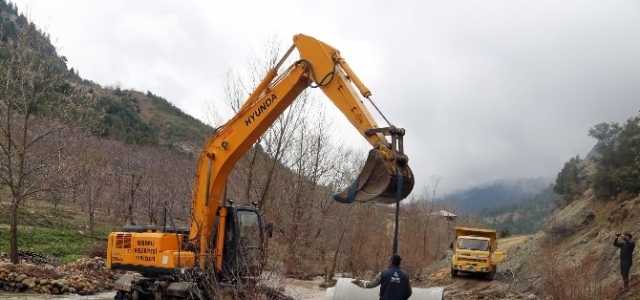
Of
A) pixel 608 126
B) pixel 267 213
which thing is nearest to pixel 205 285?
pixel 267 213

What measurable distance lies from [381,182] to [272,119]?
4.33 meters

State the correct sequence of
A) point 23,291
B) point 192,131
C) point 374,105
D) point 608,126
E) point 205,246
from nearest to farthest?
point 374,105, point 205,246, point 23,291, point 608,126, point 192,131

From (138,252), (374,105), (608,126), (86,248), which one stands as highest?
(608,126)

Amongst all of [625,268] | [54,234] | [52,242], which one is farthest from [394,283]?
[54,234]

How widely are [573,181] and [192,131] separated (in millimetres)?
88548

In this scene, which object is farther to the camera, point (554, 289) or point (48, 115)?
point (48, 115)

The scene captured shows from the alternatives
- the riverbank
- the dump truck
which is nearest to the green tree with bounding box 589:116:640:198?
the dump truck

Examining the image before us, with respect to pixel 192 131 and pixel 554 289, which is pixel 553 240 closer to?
pixel 554 289

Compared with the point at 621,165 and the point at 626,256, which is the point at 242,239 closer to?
the point at 626,256

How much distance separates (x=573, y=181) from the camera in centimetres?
3984

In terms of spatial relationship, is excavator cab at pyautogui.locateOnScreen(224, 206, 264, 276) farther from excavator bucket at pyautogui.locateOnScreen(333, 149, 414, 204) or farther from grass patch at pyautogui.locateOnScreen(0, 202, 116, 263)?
grass patch at pyautogui.locateOnScreen(0, 202, 116, 263)

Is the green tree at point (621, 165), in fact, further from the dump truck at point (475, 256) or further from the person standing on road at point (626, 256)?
the person standing on road at point (626, 256)

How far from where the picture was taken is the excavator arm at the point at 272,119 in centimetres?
1080

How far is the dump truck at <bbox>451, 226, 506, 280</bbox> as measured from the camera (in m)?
27.7
